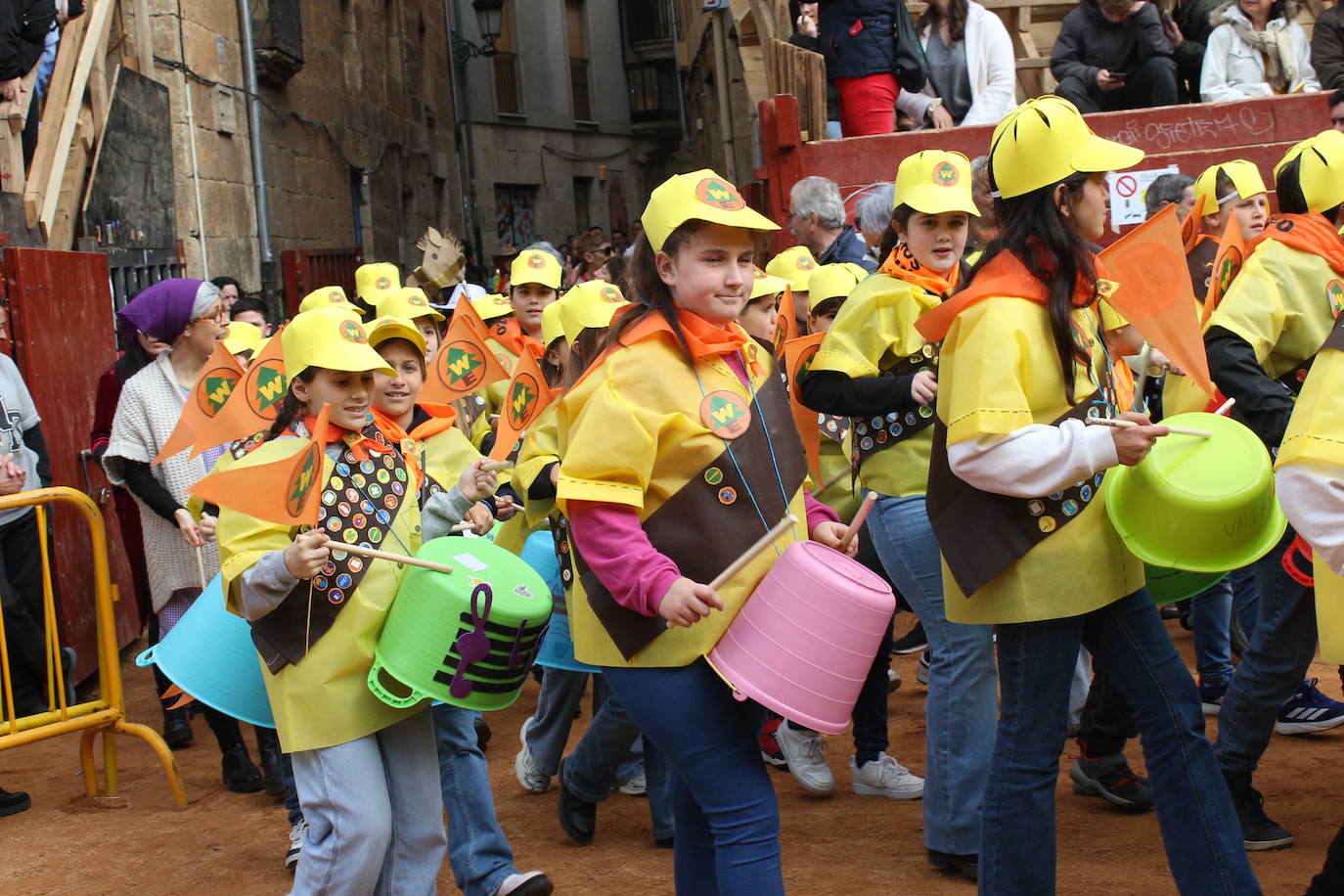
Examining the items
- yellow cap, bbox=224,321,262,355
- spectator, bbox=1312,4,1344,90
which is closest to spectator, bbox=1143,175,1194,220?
yellow cap, bbox=224,321,262,355

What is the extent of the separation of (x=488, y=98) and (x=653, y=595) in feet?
105

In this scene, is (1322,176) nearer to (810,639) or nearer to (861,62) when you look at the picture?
(810,639)

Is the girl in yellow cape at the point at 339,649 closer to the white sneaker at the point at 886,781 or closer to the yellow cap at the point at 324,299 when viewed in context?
the white sneaker at the point at 886,781

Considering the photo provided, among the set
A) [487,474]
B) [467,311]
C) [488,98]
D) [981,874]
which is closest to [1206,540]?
[981,874]

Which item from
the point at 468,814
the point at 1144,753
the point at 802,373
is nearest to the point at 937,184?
the point at 802,373

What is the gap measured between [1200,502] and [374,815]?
6.88 ft

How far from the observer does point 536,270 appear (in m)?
7.27

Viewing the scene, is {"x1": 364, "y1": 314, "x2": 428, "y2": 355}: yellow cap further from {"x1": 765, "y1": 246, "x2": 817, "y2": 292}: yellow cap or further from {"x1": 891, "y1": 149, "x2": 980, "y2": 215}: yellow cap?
{"x1": 765, "y1": 246, "x2": 817, "y2": 292}: yellow cap

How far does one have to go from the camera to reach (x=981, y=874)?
3.51 metres

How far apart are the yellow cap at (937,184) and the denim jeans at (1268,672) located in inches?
57.1

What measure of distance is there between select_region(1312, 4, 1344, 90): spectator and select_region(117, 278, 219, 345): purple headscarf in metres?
8.41

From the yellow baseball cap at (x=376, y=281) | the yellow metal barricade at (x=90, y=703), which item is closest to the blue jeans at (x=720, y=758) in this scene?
the yellow metal barricade at (x=90, y=703)

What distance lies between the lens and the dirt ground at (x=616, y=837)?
452 centimetres

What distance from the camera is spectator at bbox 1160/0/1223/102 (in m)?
11.4
